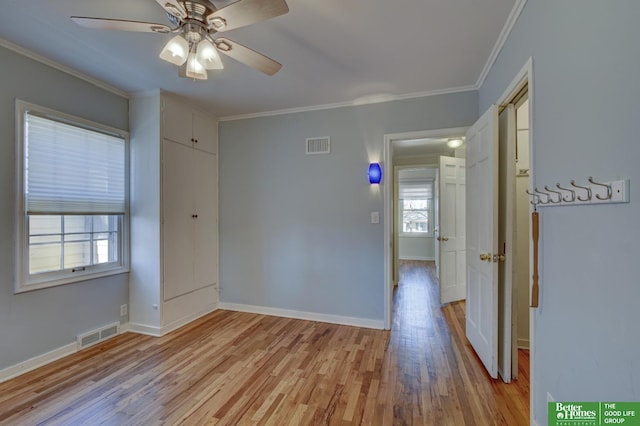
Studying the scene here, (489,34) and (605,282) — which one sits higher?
(489,34)

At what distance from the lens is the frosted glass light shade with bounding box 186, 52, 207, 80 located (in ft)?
5.85

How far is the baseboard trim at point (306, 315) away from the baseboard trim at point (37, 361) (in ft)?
5.11

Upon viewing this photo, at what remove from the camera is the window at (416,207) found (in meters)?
7.71

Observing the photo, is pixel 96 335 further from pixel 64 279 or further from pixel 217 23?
pixel 217 23

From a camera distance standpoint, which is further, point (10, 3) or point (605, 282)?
point (10, 3)

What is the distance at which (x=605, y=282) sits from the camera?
3.29ft

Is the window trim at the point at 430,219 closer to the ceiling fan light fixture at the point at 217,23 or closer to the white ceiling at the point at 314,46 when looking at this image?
the white ceiling at the point at 314,46

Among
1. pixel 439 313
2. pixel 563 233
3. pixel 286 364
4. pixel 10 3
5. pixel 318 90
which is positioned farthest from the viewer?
pixel 439 313

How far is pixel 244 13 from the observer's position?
1.40 meters

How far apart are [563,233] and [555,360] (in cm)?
63

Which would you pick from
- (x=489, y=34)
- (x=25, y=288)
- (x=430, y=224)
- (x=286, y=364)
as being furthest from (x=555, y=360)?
(x=430, y=224)

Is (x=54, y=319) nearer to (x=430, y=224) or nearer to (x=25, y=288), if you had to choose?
(x=25, y=288)

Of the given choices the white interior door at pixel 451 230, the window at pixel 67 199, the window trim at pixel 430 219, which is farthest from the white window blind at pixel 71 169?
the window trim at pixel 430 219

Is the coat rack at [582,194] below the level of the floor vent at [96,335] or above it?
above
